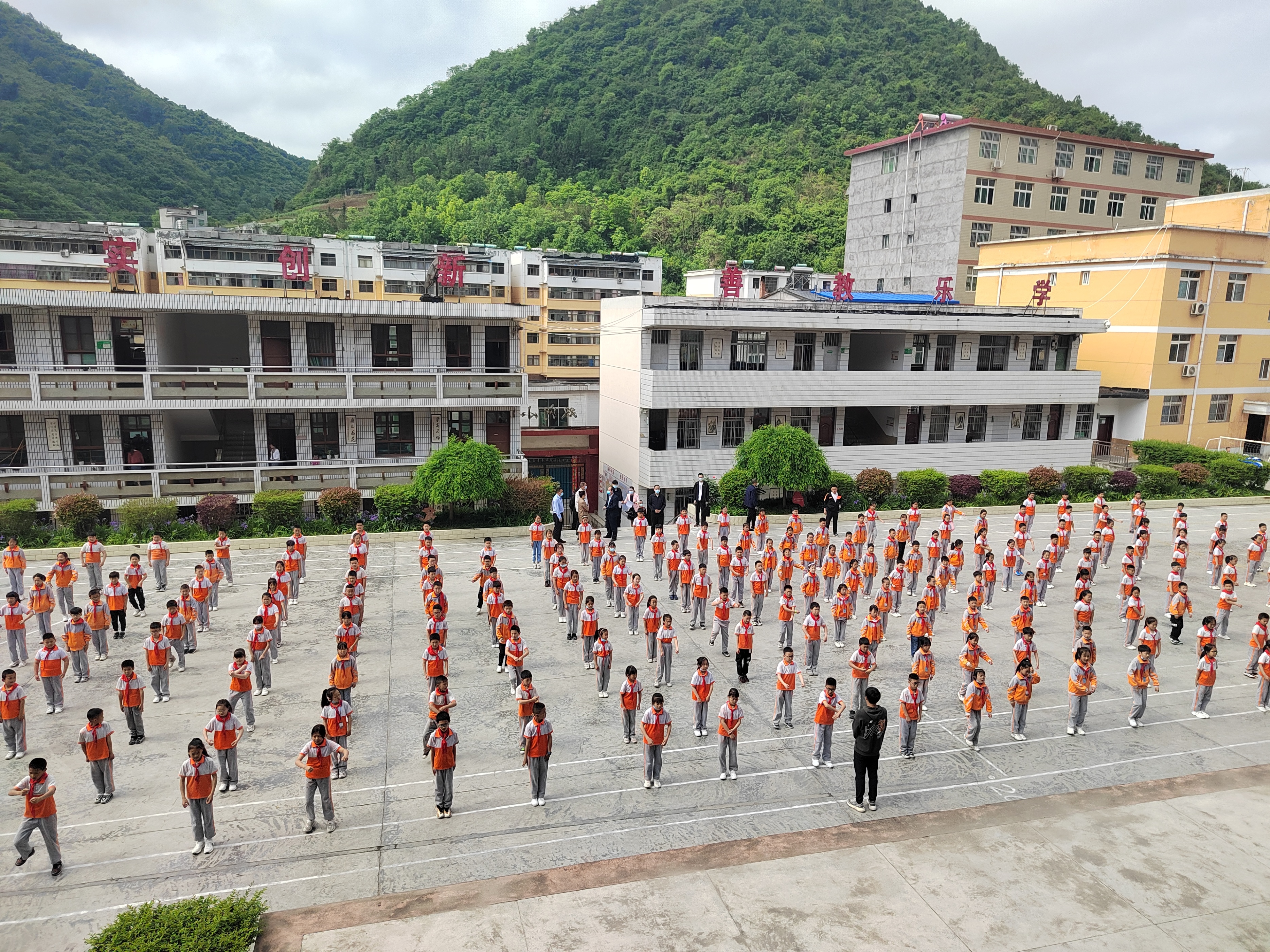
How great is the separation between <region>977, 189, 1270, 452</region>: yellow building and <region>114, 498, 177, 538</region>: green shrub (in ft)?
103

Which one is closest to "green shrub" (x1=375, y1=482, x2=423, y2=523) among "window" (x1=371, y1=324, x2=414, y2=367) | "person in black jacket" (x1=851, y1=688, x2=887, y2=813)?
"window" (x1=371, y1=324, x2=414, y2=367)

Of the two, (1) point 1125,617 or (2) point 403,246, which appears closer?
(1) point 1125,617

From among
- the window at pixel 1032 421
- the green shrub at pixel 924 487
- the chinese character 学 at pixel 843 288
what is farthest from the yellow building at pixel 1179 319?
the green shrub at pixel 924 487

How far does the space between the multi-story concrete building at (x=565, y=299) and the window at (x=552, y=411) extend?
15319 mm

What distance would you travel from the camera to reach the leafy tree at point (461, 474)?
844 inches

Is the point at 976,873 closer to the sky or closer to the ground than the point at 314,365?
closer to the ground

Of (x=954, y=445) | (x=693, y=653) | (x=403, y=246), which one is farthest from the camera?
(x=403, y=246)

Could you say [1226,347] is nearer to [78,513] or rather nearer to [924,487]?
[924,487]

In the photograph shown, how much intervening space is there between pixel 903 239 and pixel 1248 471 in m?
22.8

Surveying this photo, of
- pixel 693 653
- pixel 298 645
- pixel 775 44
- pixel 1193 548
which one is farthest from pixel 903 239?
pixel 775 44

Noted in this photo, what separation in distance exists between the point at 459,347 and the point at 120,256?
934cm

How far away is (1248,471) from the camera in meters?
30.2

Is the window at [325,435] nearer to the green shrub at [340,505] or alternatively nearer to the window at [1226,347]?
the green shrub at [340,505]

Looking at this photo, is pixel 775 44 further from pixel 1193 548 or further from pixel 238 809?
pixel 238 809
